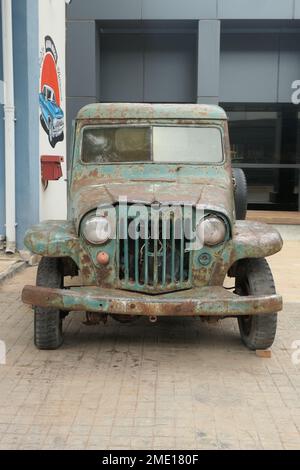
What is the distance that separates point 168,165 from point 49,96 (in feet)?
14.7

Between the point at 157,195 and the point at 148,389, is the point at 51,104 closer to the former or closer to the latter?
the point at 157,195

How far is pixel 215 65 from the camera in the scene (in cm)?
1332

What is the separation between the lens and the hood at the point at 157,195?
15.0 feet

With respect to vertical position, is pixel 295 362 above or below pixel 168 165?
below

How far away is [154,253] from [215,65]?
984cm

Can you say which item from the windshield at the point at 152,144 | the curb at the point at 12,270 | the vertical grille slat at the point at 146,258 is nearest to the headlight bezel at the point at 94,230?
the vertical grille slat at the point at 146,258

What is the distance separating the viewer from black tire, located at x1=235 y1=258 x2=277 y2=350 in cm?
469

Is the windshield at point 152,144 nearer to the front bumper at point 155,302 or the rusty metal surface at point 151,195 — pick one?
the rusty metal surface at point 151,195

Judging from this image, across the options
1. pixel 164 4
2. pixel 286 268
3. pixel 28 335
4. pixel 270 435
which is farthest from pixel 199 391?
pixel 164 4

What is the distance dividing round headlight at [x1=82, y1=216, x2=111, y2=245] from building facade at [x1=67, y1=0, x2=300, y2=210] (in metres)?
9.56

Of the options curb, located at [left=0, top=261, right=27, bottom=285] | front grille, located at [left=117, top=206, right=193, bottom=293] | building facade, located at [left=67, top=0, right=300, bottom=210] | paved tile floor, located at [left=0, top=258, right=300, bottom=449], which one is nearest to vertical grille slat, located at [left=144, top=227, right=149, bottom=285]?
front grille, located at [left=117, top=206, right=193, bottom=293]

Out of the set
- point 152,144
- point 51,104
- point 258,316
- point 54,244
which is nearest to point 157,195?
point 54,244

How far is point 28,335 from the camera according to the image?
525 cm
